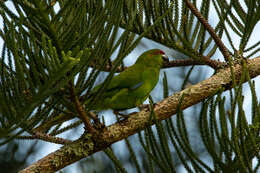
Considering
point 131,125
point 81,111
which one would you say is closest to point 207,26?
point 131,125

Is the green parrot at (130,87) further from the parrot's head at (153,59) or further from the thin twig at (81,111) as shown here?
the thin twig at (81,111)

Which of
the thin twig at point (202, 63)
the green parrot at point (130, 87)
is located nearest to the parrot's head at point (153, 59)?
the green parrot at point (130, 87)

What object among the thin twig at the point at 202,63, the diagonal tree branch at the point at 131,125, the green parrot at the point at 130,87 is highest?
the green parrot at the point at 130,87

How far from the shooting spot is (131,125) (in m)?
1.60

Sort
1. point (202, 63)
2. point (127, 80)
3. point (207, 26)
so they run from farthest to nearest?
point (127, 80) < point (202, 63) < point (207, 26)

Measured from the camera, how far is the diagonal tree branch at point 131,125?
1460mm

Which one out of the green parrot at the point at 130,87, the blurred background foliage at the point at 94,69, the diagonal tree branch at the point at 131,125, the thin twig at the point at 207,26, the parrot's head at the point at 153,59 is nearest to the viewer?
the blurred background foliage at the point at 94,69

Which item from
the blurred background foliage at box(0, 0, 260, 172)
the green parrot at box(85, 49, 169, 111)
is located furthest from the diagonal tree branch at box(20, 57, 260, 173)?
the green parrot at box(85, 49, 169, 111)

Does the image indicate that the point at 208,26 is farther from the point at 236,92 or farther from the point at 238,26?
the point at 236,92

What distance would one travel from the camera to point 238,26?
77.4 inches

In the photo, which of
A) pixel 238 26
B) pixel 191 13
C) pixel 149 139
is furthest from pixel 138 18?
pixel 149 139

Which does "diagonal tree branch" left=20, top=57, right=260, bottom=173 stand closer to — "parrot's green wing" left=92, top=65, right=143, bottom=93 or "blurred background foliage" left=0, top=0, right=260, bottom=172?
"blurred background foliage" left=0, top=0, right=260, bottom=172

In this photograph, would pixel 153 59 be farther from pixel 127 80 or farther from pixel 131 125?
pixel 131 125

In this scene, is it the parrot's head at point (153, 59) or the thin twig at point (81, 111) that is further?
the parrot's head at point (153, 59)
